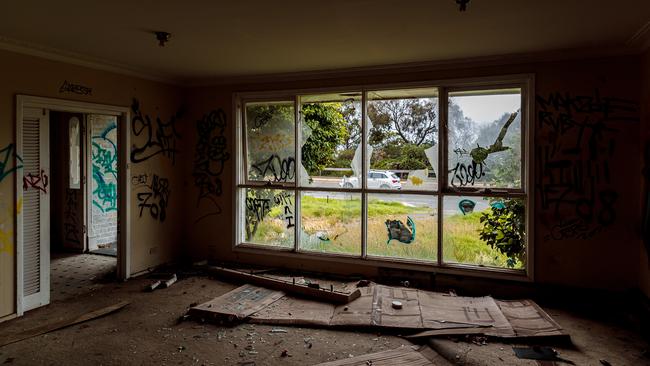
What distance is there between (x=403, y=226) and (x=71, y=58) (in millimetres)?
4102

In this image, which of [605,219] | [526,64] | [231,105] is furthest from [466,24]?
[231,105]

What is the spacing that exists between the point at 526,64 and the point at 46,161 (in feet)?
16.8

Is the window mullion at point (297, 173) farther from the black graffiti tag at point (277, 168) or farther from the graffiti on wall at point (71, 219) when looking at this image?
the graffiti on wall at point (71, 219)

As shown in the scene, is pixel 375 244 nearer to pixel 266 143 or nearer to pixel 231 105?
pixel 266 143

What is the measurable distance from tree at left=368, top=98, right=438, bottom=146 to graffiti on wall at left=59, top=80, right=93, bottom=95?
10.6ft

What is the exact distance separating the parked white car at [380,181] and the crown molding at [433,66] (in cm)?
119

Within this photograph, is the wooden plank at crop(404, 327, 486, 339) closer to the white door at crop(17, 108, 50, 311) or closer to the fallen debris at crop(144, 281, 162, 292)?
the fallen debris at crop(144, 281, 162, 292)

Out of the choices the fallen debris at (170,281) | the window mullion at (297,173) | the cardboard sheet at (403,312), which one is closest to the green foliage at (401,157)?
the window mullion at (297,173)

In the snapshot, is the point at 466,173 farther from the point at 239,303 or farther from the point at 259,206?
the point at 239,303

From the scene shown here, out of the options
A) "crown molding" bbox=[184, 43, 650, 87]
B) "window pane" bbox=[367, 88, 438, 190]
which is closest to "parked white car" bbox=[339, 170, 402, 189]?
"window pane" bbox=[367, 88, 438, 190]

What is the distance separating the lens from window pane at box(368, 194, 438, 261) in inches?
183

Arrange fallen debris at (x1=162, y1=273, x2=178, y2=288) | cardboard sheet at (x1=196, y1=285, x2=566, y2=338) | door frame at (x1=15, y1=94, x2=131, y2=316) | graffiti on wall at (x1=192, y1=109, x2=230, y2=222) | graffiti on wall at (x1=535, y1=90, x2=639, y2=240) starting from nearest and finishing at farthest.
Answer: cardboard sheet at (x1=196, y1=285, x2=566, y2=338) → graffiti on wall at (x1=535, y1=90, x2=639, y2=240) → door frame at (x1=15, y1=94, x2=131, y2=316) → fallen debris at (x1=162, y1=273, x2=178, y2=288) → graffiti on wall at (x1=192, y1=109, x2=230, y2=222)

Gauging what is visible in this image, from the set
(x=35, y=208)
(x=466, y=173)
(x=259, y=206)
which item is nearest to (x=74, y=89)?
(x=35, y=208)

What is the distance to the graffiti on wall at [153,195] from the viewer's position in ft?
16.9
